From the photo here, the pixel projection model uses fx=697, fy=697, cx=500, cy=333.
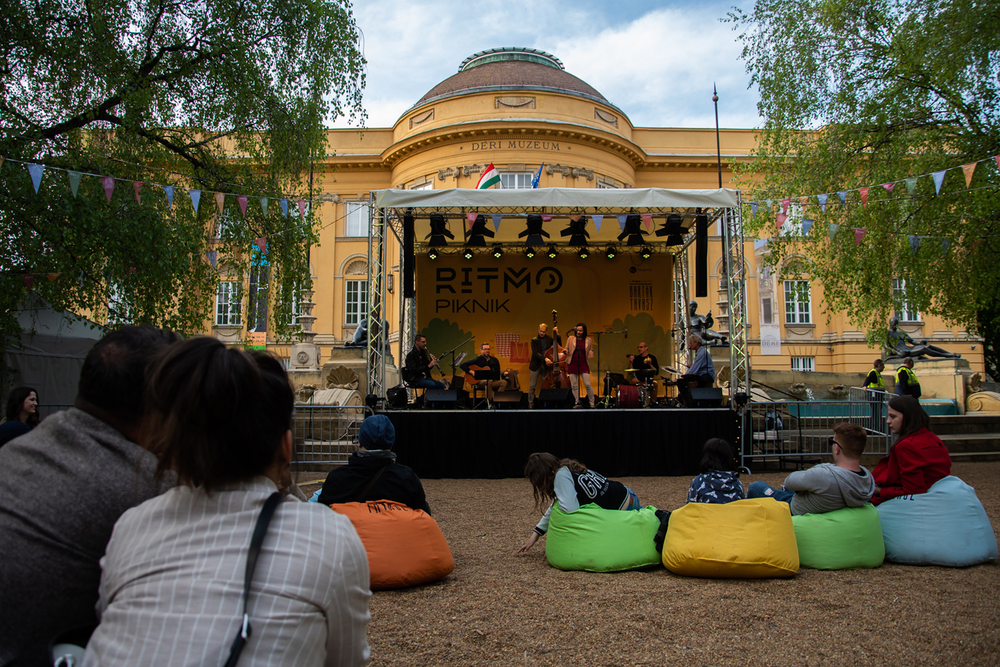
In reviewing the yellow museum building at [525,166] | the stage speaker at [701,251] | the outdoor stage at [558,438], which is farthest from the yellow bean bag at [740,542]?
the yellow museum building at [525,166]

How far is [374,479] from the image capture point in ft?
14.9

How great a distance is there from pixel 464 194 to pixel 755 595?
778 centimetres

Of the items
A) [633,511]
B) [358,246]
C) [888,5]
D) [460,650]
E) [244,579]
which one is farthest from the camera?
[358,246]

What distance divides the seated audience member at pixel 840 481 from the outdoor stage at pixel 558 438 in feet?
17.4

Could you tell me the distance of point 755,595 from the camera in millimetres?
4180

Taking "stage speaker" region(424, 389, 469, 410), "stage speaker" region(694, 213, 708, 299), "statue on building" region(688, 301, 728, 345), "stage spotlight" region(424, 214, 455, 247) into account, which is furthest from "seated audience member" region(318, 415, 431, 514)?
"statue on building" region(688, 301, 728, 345)

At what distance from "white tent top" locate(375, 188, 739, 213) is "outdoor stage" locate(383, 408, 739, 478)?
3.14 meters

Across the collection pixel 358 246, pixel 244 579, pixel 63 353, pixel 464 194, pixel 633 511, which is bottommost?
pixel 633 511

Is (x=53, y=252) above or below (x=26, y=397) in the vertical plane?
above

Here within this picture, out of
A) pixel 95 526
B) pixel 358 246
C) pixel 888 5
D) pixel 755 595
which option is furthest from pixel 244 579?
pixel 358 246

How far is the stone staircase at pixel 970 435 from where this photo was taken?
38.9 ft

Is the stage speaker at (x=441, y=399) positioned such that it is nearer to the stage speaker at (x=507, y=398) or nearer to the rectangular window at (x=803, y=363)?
the stage speaker at (x=507, y=398)

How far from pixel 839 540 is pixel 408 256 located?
8.52m

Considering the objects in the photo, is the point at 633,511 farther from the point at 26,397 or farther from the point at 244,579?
the point at 26,397
